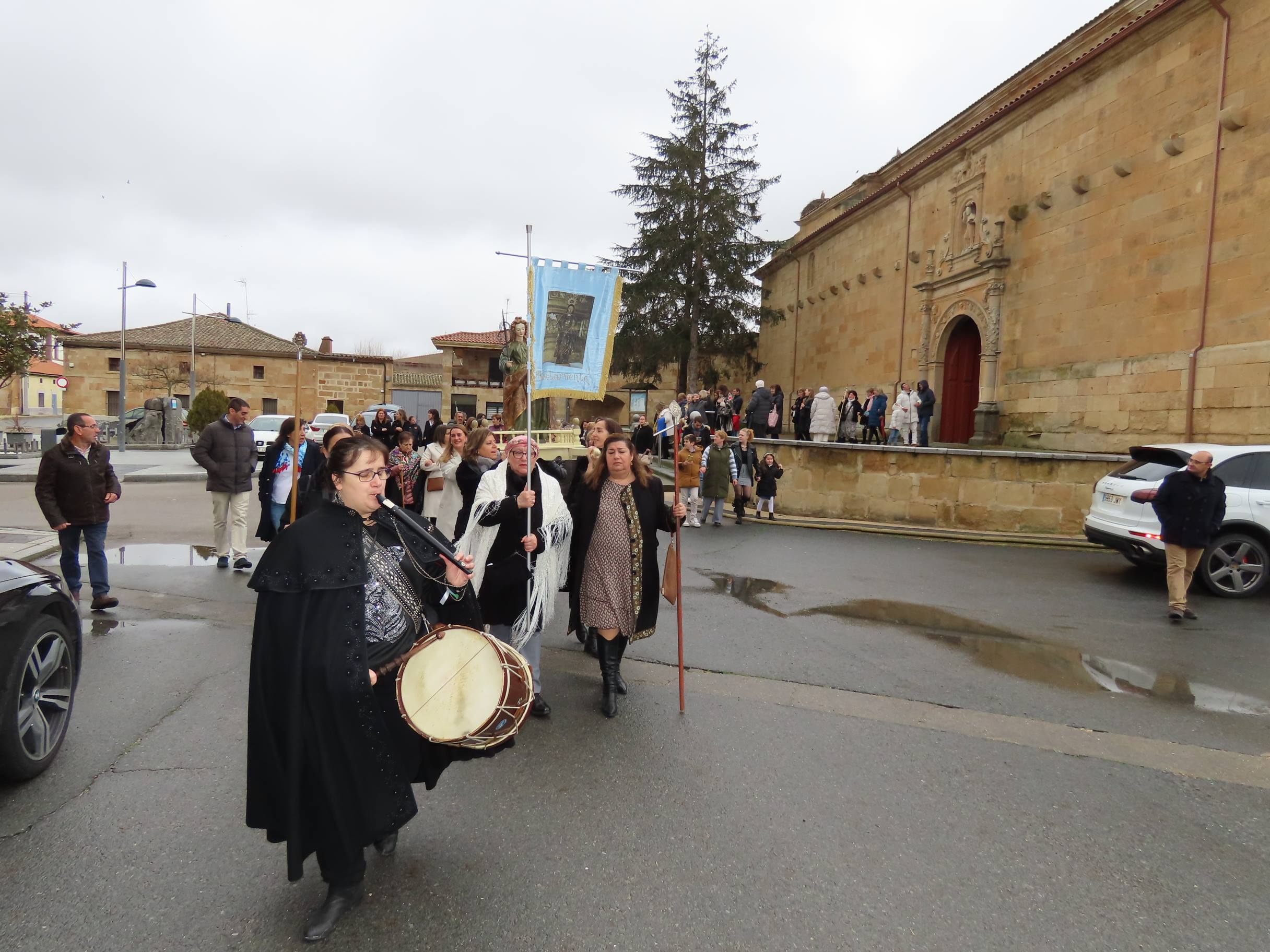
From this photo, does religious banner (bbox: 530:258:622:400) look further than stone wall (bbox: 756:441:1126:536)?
No

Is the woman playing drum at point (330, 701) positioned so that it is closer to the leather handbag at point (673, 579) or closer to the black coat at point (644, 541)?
the black coat at point (644, 541)

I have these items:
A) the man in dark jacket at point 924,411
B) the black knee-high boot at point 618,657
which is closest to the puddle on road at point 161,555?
the black knee-high boot at point 618,657

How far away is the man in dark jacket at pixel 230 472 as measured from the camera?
25.5 feet

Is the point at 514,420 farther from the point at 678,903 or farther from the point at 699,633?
the point at 678,903

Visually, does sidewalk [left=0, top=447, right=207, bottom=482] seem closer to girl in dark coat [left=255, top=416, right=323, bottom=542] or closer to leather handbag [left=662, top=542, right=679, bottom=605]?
girl in dark coat [left=255, top=416, right=323, bottom=542]

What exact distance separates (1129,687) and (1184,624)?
7.92 feet

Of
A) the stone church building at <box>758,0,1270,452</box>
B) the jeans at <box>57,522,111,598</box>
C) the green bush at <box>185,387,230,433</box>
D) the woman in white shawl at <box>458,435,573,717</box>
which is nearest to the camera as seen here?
the woman in white shawl at <box>458,435,573,717</box>

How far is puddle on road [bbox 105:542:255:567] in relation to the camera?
27.3 ft

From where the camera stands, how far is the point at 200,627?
5938mm

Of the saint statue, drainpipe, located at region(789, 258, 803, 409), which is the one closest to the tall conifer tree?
drainpipe, located at region(789, 258, 803, 409)

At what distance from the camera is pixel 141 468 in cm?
1861

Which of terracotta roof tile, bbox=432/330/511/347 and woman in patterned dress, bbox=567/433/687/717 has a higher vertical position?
terracotta roof tile, bbox=432/330/511/347

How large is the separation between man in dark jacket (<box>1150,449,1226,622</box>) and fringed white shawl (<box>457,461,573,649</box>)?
6014 mm

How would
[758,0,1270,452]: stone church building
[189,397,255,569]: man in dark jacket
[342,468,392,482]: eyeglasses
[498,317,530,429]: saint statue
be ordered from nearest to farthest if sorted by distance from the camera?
[342,468,392,482]: eyeglasses → [189,397,255,569]: man in dark jacket → [498,317,530,429]: saint statue → [758,0,1270,452]: stone church building
